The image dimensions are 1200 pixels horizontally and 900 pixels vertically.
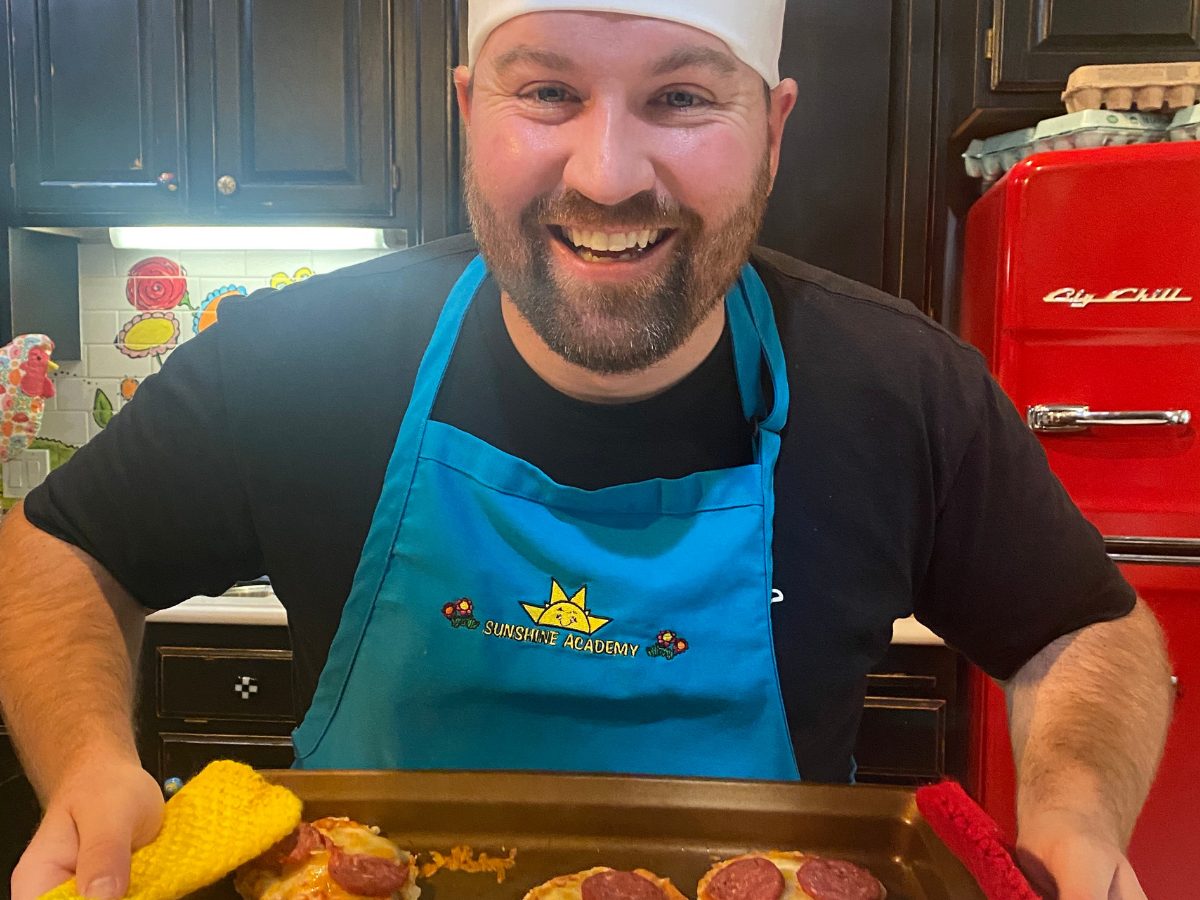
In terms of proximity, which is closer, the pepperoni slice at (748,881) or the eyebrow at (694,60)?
the pepperoni slice at (748,881)

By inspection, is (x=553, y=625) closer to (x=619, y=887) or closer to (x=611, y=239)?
(x=619, y=887)

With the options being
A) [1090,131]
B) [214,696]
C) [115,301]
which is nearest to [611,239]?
[1090,131]

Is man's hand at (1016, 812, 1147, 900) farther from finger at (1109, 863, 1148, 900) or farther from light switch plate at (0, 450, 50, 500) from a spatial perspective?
light switch plate at (0, 450, 50, 500)

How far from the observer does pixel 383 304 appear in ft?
3.77

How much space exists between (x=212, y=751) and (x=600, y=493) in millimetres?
1502

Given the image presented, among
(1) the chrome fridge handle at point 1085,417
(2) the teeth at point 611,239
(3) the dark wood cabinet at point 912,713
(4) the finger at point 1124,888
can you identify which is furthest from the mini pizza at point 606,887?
(1) the chrome fridge handle at point 1085,417

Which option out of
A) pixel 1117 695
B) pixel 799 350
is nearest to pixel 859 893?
pixel 1117 695

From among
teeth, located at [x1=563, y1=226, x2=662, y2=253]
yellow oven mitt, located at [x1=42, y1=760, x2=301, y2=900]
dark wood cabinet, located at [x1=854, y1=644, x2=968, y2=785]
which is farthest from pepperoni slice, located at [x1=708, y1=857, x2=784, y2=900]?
dark wood cabinet, located at [x1=854, y1=644, x2=968, y2=785]

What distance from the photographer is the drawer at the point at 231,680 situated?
6.59ft

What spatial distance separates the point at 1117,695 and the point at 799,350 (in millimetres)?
509

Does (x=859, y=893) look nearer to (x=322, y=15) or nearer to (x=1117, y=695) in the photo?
(x=1117, y=695)

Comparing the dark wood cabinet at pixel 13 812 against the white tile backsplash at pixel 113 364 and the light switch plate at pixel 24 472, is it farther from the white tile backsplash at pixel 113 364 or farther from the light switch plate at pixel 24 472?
the white tile backsplash at pixel 113 364

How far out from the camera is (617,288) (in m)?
0.98

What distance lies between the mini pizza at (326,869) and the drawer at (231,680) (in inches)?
50.6
